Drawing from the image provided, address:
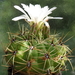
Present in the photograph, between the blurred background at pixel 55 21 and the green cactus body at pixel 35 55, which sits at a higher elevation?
the blurred background at pixel 55 21

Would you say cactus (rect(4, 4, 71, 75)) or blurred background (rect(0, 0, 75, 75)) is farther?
blurred background (rect(0, 0, 75, 75))

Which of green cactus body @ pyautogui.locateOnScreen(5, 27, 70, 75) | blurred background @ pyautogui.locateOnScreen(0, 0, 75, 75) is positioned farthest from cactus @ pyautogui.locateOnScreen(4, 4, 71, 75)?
blurred background @ pyautogui.locateOnScreen(0, 0, 75, 75)

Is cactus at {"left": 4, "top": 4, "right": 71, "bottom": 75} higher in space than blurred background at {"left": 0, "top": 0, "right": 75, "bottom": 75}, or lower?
lower

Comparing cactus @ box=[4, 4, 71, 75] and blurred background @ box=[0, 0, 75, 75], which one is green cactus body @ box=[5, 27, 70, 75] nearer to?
cactus @ box=[4, 4, 71, 75]

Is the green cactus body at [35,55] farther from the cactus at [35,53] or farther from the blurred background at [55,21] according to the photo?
the blurred background at [55,21]

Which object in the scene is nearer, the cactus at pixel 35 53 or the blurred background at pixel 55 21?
the cactus at pixel 35 53

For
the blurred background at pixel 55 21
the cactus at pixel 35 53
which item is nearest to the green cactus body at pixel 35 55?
the cactus at pixel 35 53
